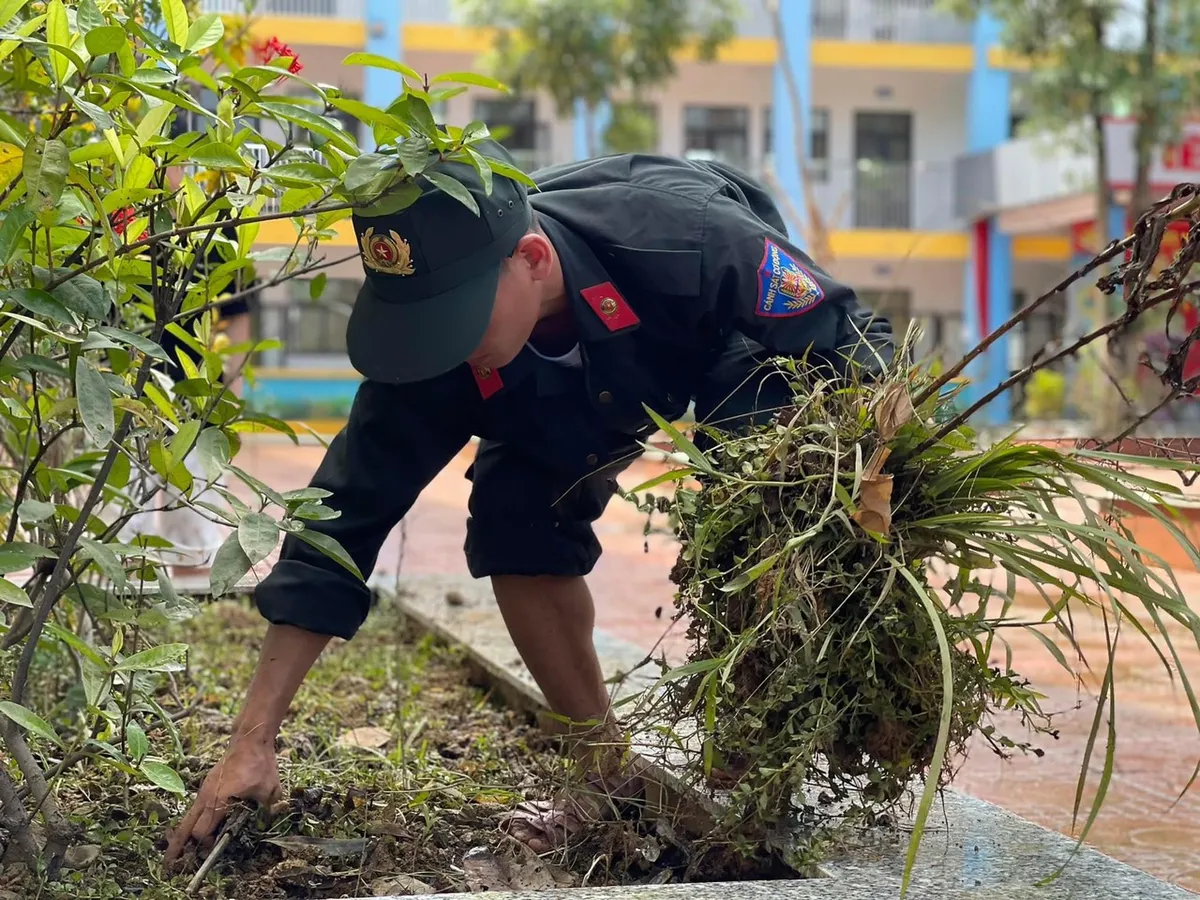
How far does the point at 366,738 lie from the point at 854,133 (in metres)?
24.0

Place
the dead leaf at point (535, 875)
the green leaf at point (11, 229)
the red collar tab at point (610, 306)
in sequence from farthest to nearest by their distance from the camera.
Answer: the red collar tab at point (610, 306)
the dead leaf at point (535, 875)
the green leaf at point (11, 229)

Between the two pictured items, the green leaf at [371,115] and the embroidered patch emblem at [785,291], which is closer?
the green leaf at [371,115]

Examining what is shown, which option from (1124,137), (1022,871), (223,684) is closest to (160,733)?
(223,684)

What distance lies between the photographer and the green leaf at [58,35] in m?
1.74

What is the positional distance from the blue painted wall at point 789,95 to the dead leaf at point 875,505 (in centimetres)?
2184

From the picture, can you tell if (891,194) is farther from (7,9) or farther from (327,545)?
(7,9)

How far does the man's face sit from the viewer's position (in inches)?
93.1

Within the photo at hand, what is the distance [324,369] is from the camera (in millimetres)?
23750

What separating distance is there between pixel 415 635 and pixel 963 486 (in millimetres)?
2838

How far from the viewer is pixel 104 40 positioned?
1.71 m

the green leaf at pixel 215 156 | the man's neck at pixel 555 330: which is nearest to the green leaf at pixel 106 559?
the green leaf at pixel 215 156

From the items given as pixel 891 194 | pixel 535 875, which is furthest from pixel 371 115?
pixel 891 194

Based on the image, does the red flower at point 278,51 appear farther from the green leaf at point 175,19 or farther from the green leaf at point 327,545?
the green leaf at point 327,545

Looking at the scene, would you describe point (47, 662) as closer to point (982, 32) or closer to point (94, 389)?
point (94, 389)
